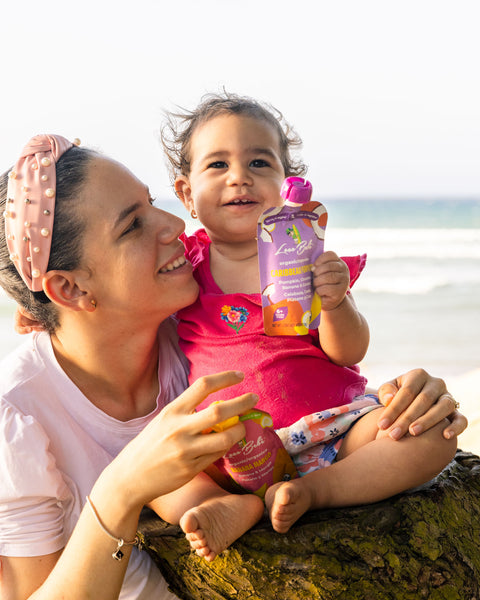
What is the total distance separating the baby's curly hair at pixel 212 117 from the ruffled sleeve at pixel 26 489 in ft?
3.76

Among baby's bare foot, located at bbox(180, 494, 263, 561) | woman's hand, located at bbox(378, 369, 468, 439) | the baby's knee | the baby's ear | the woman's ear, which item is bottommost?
baby's bare foot, located at bbox(180, 494, 263, 561)

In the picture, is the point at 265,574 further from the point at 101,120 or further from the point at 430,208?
the point at 430,208

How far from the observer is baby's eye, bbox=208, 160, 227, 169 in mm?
2184

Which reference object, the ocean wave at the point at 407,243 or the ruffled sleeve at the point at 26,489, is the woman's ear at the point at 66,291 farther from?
the ocean wave at the point at 407,243

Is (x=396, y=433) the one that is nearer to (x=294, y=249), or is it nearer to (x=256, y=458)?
(x=256, y=458)

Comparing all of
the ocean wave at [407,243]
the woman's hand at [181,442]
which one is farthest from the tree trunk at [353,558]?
the ocean wave at [407,243]

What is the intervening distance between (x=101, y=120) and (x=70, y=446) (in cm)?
1756

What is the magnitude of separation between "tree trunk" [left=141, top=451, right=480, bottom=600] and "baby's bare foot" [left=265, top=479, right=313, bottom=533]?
64 millimetres

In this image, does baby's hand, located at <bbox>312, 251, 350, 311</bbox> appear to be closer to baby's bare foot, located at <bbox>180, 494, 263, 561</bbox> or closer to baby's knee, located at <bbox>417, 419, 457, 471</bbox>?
baby's knee, located at <bbox>417, 419, 457, 471</bbox>

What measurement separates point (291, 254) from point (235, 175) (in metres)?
0.52

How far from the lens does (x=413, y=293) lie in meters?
10.2

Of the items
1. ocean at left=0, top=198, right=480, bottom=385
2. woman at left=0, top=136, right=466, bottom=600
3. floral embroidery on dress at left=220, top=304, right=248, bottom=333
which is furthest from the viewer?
ocean at left=0, top=198, right=480, bottom=385

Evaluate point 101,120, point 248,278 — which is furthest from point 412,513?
point 101,120

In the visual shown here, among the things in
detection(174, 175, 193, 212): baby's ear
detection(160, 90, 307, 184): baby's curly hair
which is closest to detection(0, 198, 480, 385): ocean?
detection(160, 90, 307, 184): baby's curly hair
